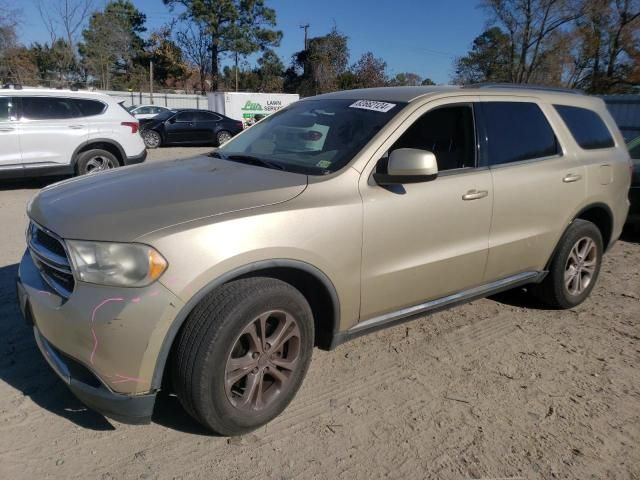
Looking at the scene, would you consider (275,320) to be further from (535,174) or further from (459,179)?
(535,174)

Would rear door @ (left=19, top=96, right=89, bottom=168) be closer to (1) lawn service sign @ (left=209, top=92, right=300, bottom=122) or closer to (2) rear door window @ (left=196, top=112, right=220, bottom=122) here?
(2) rear door window @ (left=196, top=112, right=220, bottom=122)

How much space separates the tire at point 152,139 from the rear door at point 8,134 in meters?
10.2

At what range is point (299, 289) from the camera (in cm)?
289

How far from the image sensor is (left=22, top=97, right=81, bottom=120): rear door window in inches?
332

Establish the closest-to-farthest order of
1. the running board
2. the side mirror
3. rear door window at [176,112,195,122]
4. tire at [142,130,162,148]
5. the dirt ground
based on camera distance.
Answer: the dirt ground, the side mirror, the running board, tire at [142,130,162,148], rear door window at [176,112,195,122]

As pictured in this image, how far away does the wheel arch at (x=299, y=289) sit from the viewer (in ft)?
7.68

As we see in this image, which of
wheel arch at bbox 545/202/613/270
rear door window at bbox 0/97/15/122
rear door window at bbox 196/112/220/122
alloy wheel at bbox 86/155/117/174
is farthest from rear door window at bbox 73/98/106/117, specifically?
rear door window at bbox 196/112/220/122

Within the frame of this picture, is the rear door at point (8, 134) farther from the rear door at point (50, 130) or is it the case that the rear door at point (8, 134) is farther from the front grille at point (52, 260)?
the front grille at point (52, 260)

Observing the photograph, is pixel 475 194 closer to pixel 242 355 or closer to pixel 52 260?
pixel 242 355

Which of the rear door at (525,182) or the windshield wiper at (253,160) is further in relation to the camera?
the rear door at (525,182)

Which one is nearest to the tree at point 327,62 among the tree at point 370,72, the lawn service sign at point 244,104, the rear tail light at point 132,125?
the tree at point 370,72

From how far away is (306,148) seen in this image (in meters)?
3.38

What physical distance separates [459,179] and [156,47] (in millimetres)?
55732

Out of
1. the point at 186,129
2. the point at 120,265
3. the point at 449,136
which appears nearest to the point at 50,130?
the point at 449,136
